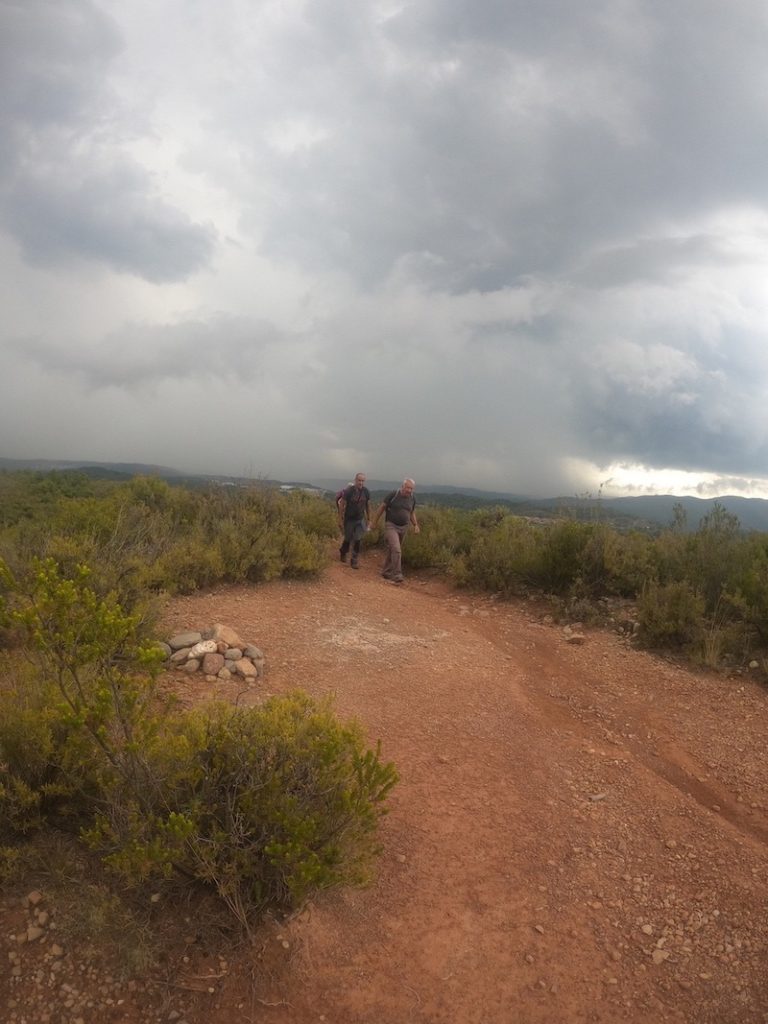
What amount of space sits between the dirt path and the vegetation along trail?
12 millimetres

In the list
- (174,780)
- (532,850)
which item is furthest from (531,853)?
(174,780)

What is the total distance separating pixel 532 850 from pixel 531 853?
0.03 m

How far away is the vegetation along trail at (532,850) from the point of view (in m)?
2.92

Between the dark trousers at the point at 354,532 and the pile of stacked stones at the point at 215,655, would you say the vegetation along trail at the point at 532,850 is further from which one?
the dark trousers at the point at 354,532

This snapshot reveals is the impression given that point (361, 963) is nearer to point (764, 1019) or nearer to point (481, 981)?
point (481, 981)

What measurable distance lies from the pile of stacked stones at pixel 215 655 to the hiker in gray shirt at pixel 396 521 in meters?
5.23

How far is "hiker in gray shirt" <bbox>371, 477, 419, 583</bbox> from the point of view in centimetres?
1148

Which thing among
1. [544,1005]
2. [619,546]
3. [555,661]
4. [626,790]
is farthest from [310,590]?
[544,1005]

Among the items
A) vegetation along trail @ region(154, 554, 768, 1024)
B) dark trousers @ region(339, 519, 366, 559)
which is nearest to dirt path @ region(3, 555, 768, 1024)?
vegetation along trail @ region(154, 554, 768, 1024)

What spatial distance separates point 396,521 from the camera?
1170 centimetres

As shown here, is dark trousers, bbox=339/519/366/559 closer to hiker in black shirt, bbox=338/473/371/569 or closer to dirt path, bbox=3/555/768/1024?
hiker in black shirt, bbox=338/473/371/569

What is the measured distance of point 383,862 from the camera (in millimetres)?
3676

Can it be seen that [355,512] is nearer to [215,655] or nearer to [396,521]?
[396,521]

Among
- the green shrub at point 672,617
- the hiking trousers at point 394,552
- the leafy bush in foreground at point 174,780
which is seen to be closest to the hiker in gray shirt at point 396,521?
the hiking trousers at point 394,552
